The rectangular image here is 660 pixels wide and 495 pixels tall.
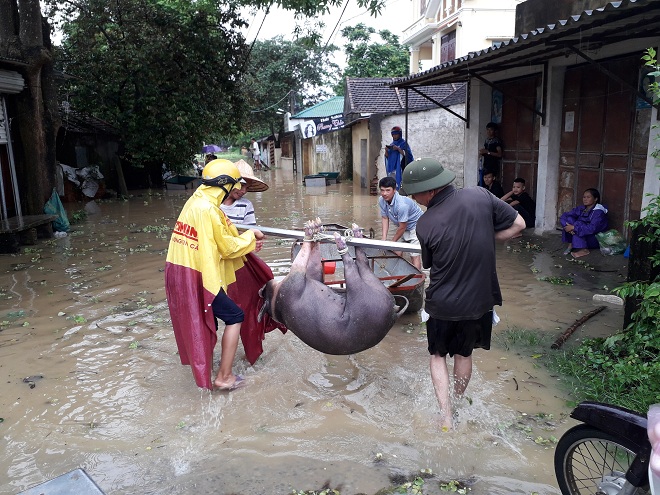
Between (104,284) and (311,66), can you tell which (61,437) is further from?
(311,66)

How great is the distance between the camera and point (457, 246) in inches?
136

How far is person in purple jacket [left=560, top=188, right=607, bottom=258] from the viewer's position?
25.8 ft

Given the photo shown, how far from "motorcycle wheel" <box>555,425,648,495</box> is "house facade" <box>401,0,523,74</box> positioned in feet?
81.3

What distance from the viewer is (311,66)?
3812 cm

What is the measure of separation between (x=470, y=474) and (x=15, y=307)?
5.84 m

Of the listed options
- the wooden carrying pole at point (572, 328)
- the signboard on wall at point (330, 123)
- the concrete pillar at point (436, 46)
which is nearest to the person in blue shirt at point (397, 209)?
the wooden carrying pole at point (572, 328)

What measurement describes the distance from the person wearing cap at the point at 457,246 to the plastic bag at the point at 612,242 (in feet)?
15.7

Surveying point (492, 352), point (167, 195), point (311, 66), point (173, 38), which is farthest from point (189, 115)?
point (311, 66)

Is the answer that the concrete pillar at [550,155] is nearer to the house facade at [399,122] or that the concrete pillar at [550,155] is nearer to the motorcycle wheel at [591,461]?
the house facade at [399,122]

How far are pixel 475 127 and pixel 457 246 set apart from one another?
30.0 feet

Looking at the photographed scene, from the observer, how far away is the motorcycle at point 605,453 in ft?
7.73

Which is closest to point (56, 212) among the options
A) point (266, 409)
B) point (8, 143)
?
point (8, 143)

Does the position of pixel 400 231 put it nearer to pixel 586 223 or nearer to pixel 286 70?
pixel 586 223

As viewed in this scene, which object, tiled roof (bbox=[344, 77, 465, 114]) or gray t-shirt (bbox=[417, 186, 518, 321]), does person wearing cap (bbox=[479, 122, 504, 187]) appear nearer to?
tiled roof (bbox=[344, 77, 465, 114])
